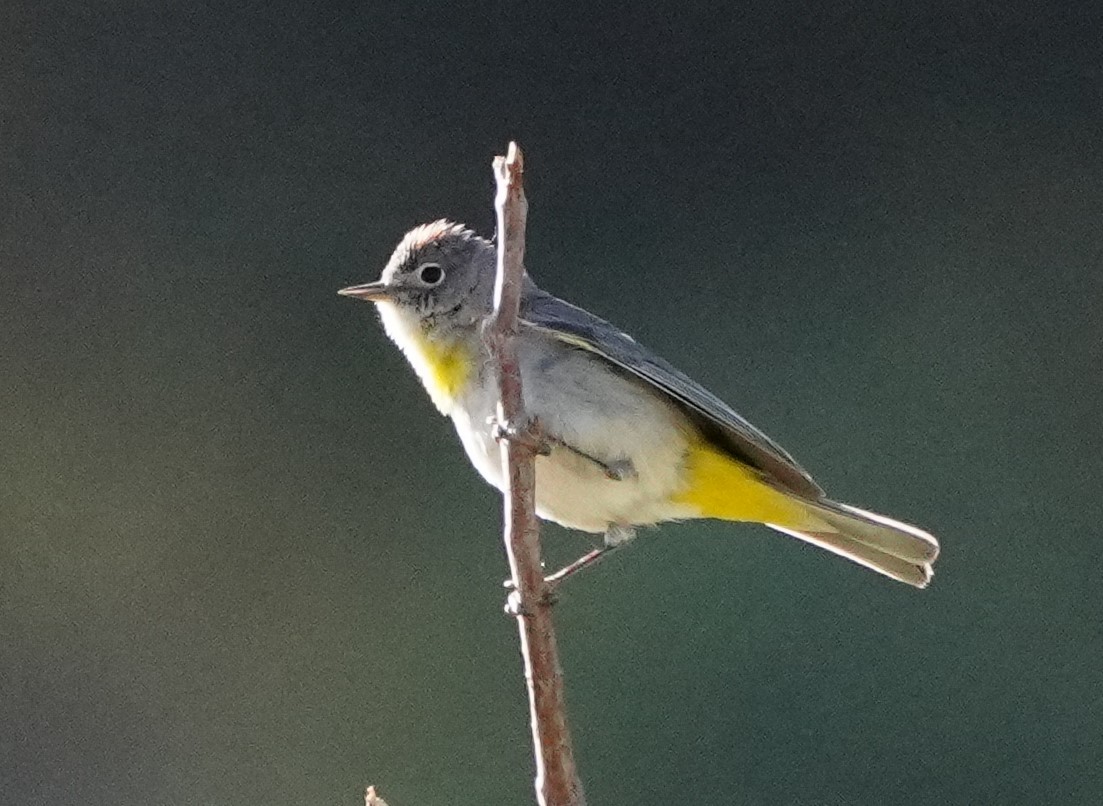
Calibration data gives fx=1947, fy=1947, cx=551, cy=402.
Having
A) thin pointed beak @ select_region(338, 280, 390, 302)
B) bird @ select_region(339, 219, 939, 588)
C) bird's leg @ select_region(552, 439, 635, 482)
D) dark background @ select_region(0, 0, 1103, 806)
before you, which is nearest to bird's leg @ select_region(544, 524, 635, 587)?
bird @ select_region(339, 219, 939, 588)

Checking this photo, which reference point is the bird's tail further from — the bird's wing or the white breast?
the white breast

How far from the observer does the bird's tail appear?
3209 millimetres

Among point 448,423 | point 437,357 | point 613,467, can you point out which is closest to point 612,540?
point 613,467

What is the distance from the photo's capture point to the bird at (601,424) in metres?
2.99

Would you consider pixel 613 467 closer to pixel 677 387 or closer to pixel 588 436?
pixel 588 436

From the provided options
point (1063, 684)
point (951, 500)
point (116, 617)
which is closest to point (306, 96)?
point (116, 617)

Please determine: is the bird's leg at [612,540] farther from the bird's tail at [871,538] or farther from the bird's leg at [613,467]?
the bird's tail at [871,538]

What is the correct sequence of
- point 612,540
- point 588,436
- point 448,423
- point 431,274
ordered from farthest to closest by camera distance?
point 448,423, point 431,274, point 612,540, point 588,436

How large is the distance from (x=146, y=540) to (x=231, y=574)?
32cm

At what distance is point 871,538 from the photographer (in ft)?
10.6

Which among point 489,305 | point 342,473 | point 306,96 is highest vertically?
point 306,96

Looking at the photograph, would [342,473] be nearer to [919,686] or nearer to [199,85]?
[199,85]

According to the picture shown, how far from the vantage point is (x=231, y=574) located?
5.54 metres

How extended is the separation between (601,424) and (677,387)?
14 centimetres
